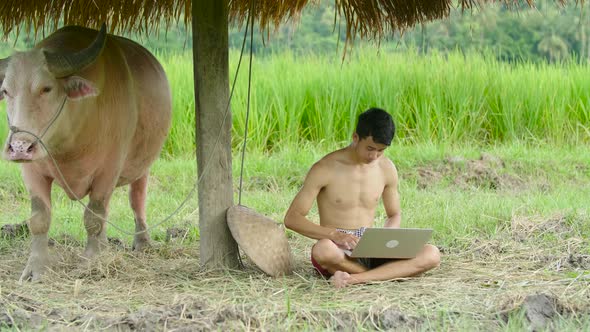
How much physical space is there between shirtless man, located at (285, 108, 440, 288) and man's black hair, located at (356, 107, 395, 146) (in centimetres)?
1

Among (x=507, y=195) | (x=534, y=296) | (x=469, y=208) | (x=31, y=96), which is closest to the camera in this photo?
(x=534, y=296)

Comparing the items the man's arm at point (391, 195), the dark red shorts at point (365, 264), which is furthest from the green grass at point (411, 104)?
the dark red shorts at point (365, 264)

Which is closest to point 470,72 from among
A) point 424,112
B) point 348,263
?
point 424,112

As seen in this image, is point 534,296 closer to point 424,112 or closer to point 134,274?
point 134,274

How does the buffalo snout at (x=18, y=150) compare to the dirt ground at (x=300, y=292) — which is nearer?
the dirt ground at (x=300, y=292)

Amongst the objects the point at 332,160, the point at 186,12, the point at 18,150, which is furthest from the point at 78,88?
the point at 186,12

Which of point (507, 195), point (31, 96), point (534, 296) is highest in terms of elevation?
point (31, 96)

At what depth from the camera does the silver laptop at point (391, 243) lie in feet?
13.8

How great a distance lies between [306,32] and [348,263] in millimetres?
16679

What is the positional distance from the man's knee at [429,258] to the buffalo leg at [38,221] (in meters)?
1.95

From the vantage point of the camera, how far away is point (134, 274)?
472cm

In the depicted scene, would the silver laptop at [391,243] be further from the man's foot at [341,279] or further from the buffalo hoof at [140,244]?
the buffalo hoof at [140,244]

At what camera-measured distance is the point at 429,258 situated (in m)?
4.50

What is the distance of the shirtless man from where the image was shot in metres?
4.42
